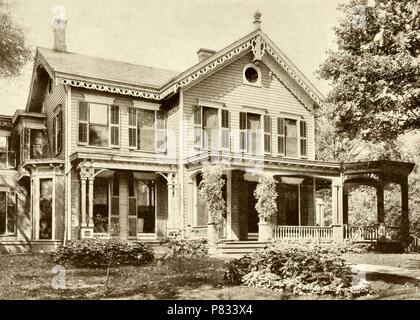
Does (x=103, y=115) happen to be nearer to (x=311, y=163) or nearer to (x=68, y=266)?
(x=68, y=266)

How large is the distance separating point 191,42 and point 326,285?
667 centimetres

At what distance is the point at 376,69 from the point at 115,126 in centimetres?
964

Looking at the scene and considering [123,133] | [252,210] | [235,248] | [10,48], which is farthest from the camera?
[252,210]

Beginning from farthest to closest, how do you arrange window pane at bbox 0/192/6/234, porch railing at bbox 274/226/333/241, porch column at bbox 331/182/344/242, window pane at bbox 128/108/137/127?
window pane at bbox 0/192/6/234
porch column at bbox 331/182/344/242
window pane at bbox 128/108/137/127
porch railing at bbox 274/226/333/241

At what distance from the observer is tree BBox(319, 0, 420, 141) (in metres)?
13.7

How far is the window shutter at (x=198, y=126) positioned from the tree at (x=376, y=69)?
18.3ft

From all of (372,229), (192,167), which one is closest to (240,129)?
(192,167)

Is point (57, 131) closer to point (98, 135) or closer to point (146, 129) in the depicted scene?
point (98, 135)

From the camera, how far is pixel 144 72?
71.7 ft

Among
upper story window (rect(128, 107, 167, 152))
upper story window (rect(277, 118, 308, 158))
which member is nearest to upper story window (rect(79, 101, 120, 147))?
upper story window (rect(128, 107, 167, 152))

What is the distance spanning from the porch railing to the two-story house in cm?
7

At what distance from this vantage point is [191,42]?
1278cm

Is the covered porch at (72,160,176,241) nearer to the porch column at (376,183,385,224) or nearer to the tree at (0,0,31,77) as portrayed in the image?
the tree at (0,0,31,77)

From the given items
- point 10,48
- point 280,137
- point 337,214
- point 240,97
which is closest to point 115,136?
point 10,48
